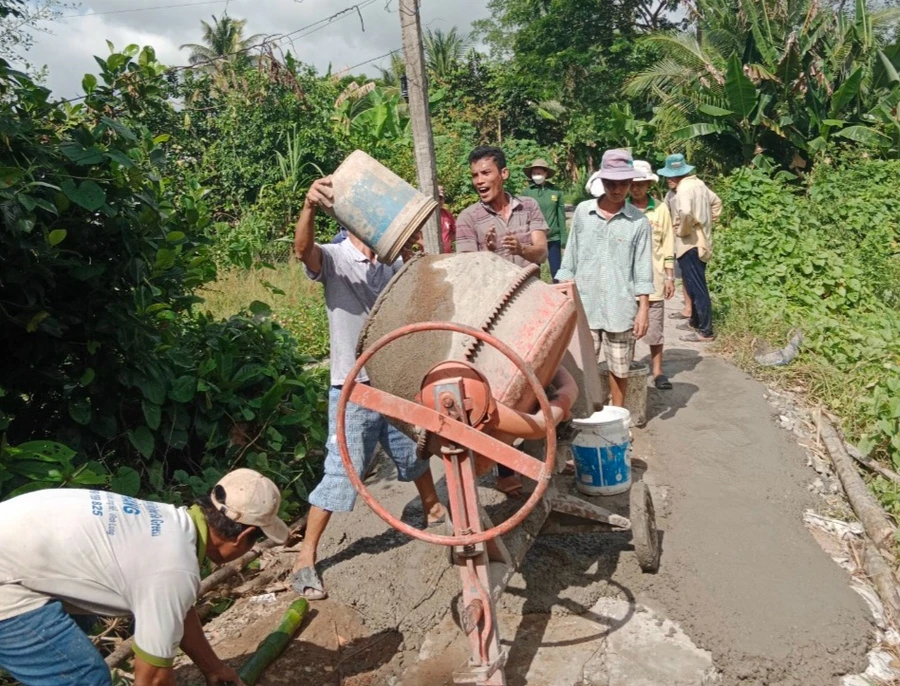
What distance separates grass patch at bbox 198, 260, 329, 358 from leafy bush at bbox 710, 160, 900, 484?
4.14 metres

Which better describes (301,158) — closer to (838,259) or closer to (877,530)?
(838,259)

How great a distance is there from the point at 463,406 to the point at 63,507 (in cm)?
129

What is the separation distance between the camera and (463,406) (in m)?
2.65

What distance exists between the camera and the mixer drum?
2873 mm

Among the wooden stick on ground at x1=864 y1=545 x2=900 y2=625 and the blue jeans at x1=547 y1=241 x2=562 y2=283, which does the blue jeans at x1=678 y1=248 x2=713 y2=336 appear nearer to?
the blue jeans at x1=547 y1=241 x2=562 y2=283

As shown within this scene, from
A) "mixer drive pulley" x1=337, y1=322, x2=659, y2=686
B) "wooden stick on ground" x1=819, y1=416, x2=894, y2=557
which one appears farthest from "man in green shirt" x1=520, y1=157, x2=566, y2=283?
"mixer drive pulley" x1=337, y1=322, x2=659, y2=686

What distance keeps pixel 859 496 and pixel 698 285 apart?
11.5 ft

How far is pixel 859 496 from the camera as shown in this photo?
481cm

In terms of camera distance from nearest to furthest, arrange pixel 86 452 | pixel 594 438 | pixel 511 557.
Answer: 1. pixel 511 557
2. pixel 594 438
3. pixel 86 452

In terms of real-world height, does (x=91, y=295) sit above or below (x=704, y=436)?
above

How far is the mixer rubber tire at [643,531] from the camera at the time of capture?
146 inches

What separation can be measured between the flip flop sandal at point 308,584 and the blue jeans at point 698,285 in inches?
213

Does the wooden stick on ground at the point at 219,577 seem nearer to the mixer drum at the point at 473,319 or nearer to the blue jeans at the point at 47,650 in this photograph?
the blue jeans at the point at 47,650

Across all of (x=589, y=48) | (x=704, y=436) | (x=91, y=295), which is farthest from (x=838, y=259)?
(x=589, y=48)
